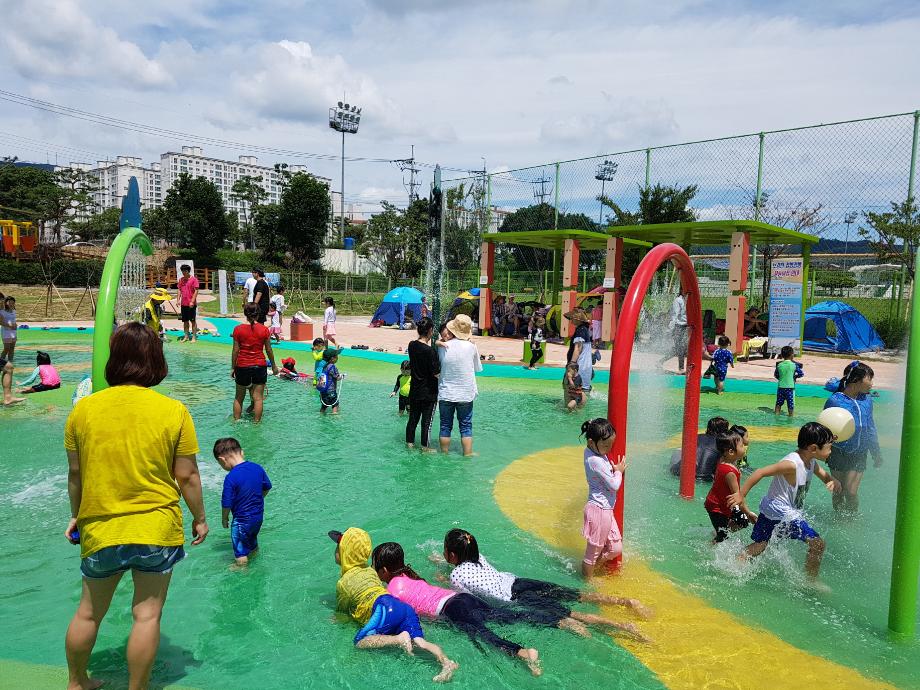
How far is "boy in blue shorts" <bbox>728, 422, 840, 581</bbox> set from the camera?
5070 millimetres

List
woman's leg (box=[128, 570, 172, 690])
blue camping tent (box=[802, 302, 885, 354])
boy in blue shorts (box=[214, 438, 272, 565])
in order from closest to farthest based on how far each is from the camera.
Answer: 1. woman's leg (box=[128, 570, 172, 690])
2. boy in blue shorts (box=[214, 438, 272, 565])
3. blue camping tent (box=[802, 302, 885, 354])

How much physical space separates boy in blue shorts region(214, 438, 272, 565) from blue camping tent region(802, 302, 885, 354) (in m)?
20.7

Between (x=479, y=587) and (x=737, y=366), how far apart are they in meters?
15.4

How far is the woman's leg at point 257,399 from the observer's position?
1020 centimetres

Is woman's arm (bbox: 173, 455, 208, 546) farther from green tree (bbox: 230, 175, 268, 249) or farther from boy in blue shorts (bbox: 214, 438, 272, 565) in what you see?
green tree (bbox: 230, 175, 268, 249)

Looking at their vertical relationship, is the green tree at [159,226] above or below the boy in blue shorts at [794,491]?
above

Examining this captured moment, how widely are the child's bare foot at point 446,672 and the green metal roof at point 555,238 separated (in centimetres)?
1811

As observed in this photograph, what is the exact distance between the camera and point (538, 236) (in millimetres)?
22547

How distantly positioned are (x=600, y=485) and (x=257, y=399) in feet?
21.6

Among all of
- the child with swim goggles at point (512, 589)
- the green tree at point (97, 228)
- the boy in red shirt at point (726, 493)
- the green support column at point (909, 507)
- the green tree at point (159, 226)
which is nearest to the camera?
the green support column at point (909, 507)

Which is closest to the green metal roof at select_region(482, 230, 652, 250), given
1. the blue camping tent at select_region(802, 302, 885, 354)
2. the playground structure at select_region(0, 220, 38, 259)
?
the blue camping tent at select_region(802, 302, 885, 354)

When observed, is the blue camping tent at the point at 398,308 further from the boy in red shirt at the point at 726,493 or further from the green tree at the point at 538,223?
the boy in red shirt at the point at 726,493

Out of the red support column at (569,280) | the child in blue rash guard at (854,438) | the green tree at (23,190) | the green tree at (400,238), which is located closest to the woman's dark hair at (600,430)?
the child in blue rash guard at (854,438)

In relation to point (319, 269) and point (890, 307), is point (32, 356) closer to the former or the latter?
point (890, 307)
